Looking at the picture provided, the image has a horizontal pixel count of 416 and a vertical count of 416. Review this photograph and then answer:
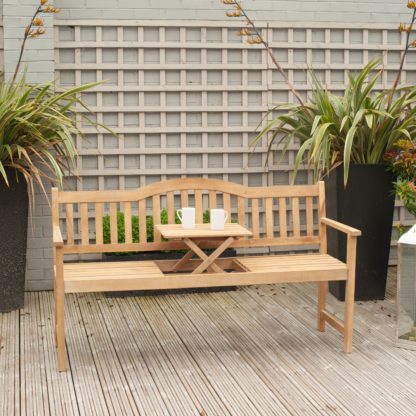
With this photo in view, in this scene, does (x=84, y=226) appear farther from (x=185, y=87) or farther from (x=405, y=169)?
(x=405, y=169)

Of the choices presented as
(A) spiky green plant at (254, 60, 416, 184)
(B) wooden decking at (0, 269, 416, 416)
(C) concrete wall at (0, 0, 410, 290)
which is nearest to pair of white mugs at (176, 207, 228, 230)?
(B) wooden decking at (0, 269, 416, 416)

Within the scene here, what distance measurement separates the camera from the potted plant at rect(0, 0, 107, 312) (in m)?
4.35

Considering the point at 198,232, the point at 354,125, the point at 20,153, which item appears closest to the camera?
the point at 198,232

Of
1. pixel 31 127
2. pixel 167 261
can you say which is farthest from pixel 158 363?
pixel 31 127

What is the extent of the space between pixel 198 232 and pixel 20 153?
3.94ft

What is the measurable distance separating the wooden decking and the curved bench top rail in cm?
72

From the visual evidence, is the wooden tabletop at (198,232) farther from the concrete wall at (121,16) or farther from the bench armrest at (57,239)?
the concrete wall at (121,16)

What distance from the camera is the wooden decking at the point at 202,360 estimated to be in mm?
3098

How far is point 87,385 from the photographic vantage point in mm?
3305

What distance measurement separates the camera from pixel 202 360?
144 inches

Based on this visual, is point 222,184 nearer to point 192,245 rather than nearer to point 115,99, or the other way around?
point 192,245

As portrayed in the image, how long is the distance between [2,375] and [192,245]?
3.45ft

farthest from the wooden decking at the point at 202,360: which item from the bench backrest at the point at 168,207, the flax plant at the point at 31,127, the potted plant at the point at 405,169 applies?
the flax plant at the point at 31,127

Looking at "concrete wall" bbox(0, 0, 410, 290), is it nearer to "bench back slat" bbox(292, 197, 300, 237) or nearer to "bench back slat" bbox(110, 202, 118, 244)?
"bench back slat" bbox(110, 202, 118, 244)
